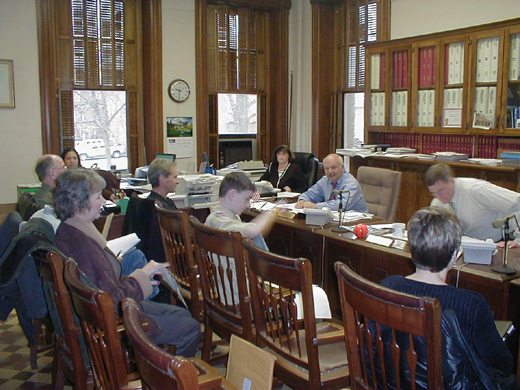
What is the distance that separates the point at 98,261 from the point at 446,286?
1452mm

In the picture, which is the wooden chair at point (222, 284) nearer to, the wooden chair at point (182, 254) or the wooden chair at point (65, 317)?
the wooden chair at point (182, 254)

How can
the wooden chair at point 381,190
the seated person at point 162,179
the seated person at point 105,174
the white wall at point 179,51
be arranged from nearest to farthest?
the seated person at point 162,179, the wooden chair at point 381,190, the seated person at point 105,174, the white wall at point 179,51

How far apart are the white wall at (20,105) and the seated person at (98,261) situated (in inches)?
172

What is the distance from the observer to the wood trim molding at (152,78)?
7.13 m

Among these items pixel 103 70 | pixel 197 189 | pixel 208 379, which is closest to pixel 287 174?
pixel 197 189

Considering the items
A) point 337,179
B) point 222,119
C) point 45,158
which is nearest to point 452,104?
point 337,179

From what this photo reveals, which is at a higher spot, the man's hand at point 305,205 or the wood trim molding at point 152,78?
the wood trim molding at point 152,78

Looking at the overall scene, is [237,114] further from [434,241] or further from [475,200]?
[434,241]

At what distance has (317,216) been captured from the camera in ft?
12.7

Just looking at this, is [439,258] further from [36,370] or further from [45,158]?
[45,158]

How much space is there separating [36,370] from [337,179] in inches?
107

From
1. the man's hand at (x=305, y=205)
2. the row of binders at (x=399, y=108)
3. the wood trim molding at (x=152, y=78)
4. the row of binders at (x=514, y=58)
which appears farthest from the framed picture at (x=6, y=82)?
the row of binders at (x=514, y=58)

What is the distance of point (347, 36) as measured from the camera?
7.63 metres

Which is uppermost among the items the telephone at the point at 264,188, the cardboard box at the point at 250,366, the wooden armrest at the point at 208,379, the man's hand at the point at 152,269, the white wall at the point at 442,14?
the white wall at the point at 442,14
